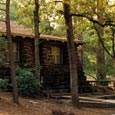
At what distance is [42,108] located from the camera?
17.2m

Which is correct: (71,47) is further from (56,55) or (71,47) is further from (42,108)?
(56,55)

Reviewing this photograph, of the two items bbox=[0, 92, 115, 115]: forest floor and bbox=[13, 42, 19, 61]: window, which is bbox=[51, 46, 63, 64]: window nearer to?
bbox=[13, 42, 19, 61]: window

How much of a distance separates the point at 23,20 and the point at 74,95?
6.12 m

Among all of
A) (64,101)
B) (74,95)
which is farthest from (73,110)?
(64,101)

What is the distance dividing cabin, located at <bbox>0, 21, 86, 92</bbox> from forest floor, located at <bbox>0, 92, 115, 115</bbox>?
5.23 m

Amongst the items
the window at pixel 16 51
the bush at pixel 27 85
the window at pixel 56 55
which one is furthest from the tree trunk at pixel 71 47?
the window at pixel 56 55

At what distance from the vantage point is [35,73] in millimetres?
22531

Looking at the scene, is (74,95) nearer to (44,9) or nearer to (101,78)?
(44,9)

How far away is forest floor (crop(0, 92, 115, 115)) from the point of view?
49.3 ft

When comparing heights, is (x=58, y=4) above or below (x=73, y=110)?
above

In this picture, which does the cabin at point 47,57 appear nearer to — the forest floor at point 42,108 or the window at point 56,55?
the window at point 56,55

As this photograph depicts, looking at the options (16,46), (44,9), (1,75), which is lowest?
(1,75)

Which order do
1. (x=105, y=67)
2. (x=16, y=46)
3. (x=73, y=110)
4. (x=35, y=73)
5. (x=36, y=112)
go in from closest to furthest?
1. (x=36, y=112)
2. (x=73, y=110)
3. (x=35, y=73)
4. (x=16, y=46)
5. (x=105, y=67)

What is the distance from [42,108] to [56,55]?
11.4 metres
